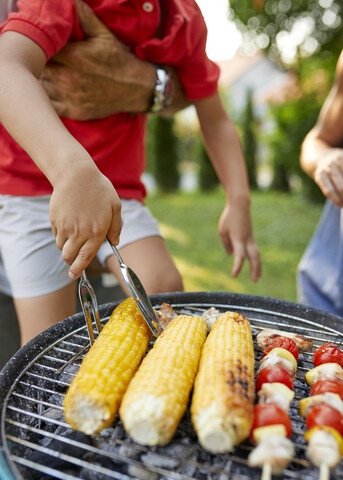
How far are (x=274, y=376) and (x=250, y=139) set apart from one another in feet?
32.7

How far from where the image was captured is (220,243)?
5.67m

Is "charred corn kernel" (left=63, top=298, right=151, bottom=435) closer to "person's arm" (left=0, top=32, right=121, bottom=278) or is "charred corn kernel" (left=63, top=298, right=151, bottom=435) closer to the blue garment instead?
"person's arm" (left=0, top=32, right=121, bottom=278)

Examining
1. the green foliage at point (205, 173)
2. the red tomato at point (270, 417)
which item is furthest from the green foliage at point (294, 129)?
the red tomato at point (270, 417)

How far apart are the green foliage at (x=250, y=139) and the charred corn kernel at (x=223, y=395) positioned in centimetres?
960

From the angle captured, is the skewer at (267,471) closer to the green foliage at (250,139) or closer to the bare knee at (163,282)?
the bare knee at (163,282)

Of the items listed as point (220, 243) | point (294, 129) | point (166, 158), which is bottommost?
point (166, 158)

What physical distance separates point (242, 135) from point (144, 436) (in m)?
10.3

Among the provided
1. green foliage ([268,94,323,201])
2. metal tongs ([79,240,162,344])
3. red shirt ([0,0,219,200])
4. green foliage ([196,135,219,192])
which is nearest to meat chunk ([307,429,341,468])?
metal tongs ([79,240,162,344])

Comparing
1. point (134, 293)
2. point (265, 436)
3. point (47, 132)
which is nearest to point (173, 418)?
point (265, 436)

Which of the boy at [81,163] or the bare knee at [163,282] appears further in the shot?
the bare knee at [163,282]

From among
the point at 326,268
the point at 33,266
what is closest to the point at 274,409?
the point at 33,266

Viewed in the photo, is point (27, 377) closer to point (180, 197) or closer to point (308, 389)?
point (308, 389)

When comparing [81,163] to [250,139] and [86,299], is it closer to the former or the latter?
[86,299]

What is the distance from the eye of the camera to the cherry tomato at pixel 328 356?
3.78 feet
